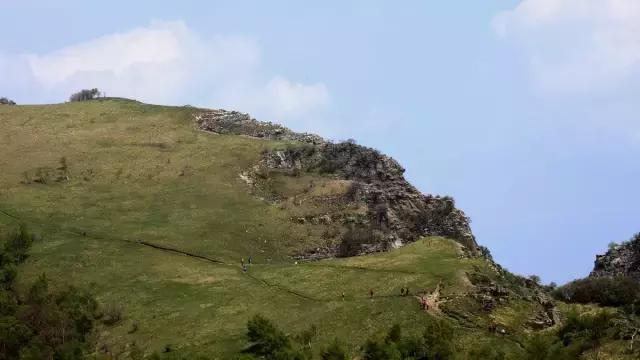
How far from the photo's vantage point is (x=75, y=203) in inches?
4668

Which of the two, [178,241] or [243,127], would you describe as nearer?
[178,241]

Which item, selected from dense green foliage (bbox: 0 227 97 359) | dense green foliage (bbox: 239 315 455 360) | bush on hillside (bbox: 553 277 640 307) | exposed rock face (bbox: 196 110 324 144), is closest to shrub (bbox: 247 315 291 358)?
dense green foliage (bbox: 239 315 455 360)

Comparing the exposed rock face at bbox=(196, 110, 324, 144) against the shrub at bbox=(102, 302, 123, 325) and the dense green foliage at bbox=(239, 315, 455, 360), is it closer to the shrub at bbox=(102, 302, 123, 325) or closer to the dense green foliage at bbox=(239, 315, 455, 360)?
the shrub at bbox=(102, 302, 123, 325)

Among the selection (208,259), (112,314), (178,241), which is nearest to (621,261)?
(208,259)

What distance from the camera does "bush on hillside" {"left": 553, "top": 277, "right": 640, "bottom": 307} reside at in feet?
304

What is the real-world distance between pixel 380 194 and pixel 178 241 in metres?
34.1

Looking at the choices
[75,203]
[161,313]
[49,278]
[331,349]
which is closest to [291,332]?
[331,349]

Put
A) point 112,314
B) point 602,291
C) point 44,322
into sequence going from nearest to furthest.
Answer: point 44,322 < point 112,314 < point 602,291

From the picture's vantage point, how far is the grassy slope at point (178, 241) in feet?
251

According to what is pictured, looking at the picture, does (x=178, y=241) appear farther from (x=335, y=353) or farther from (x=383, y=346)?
(x=383, y=346)

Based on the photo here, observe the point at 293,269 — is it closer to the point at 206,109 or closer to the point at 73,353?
the point at 73,353

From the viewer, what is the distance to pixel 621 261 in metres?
109

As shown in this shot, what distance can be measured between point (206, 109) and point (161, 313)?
100 metres

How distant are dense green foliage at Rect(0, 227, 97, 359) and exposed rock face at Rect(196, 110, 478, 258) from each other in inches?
1458
